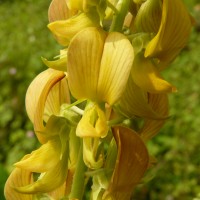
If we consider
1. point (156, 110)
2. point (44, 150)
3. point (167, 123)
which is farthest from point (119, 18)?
point (167, 123)

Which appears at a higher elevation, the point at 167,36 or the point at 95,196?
the point at 167,36

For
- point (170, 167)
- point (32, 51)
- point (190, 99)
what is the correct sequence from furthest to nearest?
1. point (32, 51)
2. point (190, 99)
3. point (170, 167)

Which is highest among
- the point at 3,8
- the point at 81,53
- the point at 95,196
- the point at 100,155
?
the point at 81,53

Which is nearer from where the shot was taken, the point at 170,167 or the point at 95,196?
the point at 95,196

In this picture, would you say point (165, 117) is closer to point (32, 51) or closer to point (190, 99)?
point (190, 99)

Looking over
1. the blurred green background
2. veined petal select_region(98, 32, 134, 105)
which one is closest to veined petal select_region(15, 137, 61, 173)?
veined petal select_region(98, 32, 134, 105)

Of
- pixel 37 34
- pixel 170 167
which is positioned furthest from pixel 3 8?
pixel 170 167

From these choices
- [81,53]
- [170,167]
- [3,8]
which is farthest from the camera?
[3,8]

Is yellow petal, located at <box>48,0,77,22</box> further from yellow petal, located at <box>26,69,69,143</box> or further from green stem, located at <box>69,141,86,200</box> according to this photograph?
green stem, located at <box>69,141,86,200</box>

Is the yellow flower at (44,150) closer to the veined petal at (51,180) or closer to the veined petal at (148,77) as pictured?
the veined petal at (51,180)
